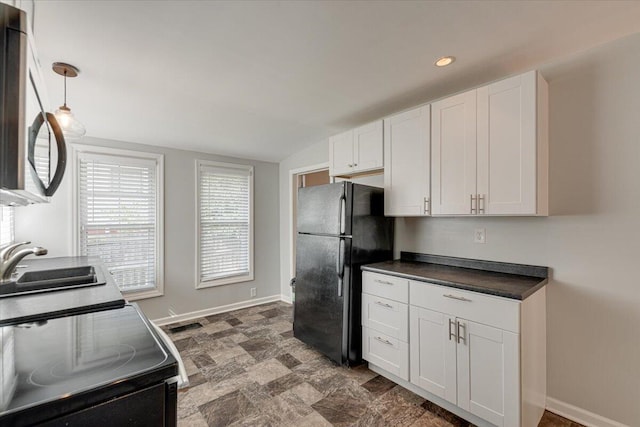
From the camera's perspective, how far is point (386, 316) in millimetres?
2365

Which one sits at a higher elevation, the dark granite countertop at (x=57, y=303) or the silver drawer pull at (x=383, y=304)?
the dark granite countertop at (x=57, y=303)

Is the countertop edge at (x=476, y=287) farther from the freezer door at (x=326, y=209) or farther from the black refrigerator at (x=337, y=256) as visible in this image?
the freezer door at (x=326, y=209)

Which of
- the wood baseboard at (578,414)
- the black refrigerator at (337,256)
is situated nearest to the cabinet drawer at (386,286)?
the black refrigerator at (337,256)

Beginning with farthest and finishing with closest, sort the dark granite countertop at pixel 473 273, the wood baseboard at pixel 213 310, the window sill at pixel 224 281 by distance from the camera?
the window sill at pixel 224 281
the wood baseboard at pixel 213 310
the dark granite countertop at pixel 473 273

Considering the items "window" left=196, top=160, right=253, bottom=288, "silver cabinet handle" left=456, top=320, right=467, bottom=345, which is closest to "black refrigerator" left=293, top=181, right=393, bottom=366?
"silver cabinet handle" left=456, top=320, right=467, bottom=345

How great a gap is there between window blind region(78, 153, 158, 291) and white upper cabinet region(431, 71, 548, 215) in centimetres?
319

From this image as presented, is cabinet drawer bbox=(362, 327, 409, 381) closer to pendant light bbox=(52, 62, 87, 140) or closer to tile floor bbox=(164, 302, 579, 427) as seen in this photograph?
tile floor bbox=(164, 302, 579, 427)

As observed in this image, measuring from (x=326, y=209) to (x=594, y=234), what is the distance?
1.91 metres

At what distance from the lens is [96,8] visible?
150cm

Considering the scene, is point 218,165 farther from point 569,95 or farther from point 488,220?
point 569,95

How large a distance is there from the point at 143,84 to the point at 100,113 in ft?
2.54

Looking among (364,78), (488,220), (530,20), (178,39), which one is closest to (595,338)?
(488,220)

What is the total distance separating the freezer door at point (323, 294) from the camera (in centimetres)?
256

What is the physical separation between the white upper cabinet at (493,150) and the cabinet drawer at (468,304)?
588 millimetres
